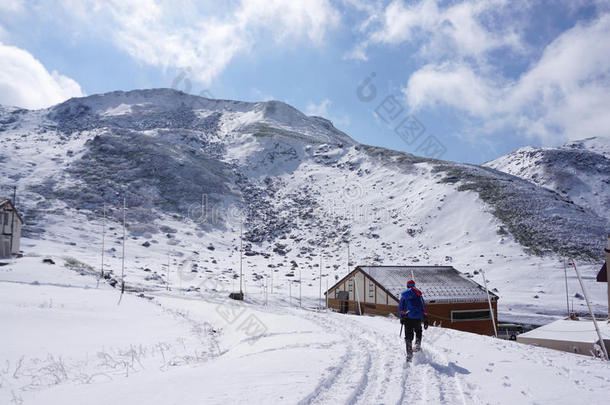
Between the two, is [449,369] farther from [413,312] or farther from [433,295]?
[433,295]

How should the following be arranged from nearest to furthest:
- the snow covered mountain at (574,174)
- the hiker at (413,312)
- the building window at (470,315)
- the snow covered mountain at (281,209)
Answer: the hiker at (413,312) < the building window at (470,315) < the snow covered mountain at (281,209) < the snow covered mountain at (574,174)

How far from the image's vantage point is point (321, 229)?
250 feet

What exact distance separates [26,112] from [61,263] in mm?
138238

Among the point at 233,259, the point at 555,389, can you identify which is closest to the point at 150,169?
the point at 233,259

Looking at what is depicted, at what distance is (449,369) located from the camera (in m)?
8.35

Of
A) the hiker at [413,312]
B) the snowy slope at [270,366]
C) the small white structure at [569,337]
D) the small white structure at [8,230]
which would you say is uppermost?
the small white structure at [8,230]

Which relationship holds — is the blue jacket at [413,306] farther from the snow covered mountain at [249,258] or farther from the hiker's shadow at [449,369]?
the hiker's shadow at [449,369]

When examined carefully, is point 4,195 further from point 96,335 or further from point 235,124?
point 235,124

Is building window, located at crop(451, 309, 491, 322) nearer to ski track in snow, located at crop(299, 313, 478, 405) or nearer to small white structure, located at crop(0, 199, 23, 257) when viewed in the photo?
ski track in snow, located at crop(299, 313, 478, 405)

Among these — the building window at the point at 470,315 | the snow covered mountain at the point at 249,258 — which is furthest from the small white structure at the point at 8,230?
the building window at the point at 470,315

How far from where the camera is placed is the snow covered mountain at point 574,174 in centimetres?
12288

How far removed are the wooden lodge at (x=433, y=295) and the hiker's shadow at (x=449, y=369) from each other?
1912 cm

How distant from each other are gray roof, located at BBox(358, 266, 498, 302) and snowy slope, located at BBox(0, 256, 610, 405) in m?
15.3

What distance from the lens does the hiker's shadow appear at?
812cm
